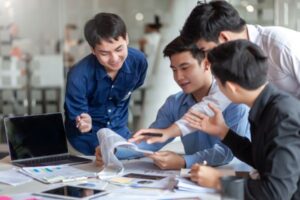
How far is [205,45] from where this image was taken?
2.03m

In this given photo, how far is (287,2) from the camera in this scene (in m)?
4.67

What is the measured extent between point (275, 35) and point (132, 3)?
331 centimetres

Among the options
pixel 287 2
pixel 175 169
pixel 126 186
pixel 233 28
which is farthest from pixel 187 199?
pixel 287 2

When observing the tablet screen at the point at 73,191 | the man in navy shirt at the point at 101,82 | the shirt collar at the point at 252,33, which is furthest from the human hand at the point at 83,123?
the shirt collar at the point at 252,33

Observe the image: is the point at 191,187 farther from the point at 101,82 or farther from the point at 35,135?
the point at 101,82

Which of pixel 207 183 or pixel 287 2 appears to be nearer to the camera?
pixel 207 183

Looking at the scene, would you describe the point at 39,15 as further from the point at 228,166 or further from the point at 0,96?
the point at 228,166

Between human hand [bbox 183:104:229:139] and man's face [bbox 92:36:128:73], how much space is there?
64cm

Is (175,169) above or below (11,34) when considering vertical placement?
below

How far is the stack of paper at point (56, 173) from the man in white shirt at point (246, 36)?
70 cm

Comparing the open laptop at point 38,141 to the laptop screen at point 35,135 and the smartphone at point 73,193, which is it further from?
the smartphone at point 73,193

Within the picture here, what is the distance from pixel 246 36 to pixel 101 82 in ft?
2.91

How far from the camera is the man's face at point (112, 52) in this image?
244cm

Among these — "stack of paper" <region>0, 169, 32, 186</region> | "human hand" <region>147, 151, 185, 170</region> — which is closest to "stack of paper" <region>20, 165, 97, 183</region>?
"stack of paper" <region>0, 169, 32, 186</region>
